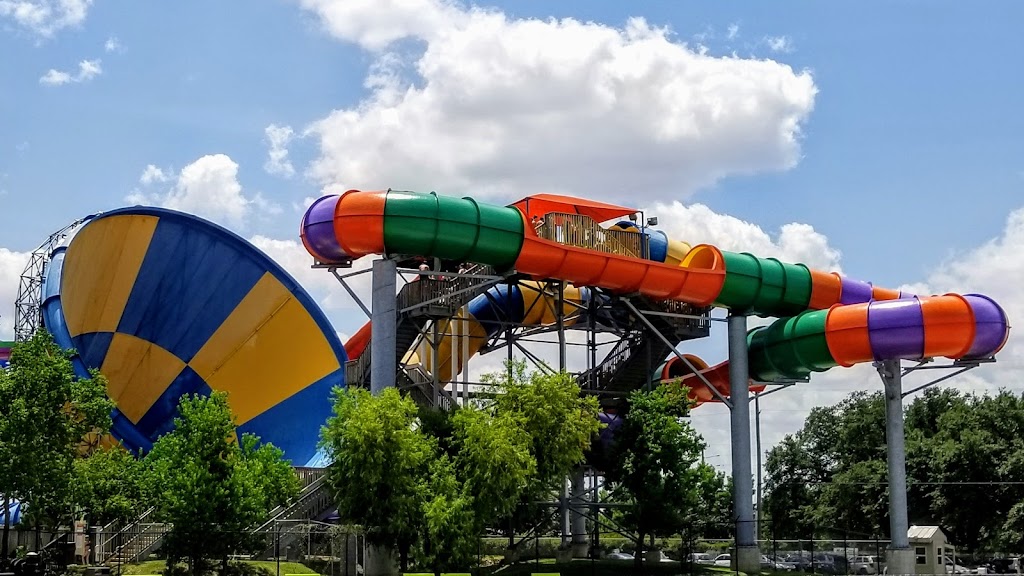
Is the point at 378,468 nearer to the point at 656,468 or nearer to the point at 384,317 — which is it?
the point at 384,317

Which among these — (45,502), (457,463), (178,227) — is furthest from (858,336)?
(45,502)

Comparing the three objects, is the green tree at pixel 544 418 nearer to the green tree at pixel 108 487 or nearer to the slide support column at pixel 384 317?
the slide support column at pixel 384 317

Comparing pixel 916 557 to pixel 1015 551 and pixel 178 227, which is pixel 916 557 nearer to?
pixel 1015 551

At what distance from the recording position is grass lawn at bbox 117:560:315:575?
1252 inches

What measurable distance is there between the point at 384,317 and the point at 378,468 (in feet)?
20.8

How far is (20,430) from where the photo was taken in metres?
33.6

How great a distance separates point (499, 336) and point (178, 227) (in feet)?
42.9

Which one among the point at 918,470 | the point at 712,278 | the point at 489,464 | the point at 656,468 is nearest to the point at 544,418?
the point at 489,464

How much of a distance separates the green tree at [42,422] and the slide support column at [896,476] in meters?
26.0

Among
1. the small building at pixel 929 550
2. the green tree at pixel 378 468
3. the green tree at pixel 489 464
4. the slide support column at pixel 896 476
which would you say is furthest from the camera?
the small building at pixel 929 550

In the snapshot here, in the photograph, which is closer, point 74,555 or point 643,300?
point 74,555

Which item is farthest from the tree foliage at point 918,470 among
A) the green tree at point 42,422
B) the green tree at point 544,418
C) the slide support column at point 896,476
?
the green tree at point 42,422

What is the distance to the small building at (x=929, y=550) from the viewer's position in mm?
42156

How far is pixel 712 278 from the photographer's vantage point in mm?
41188
